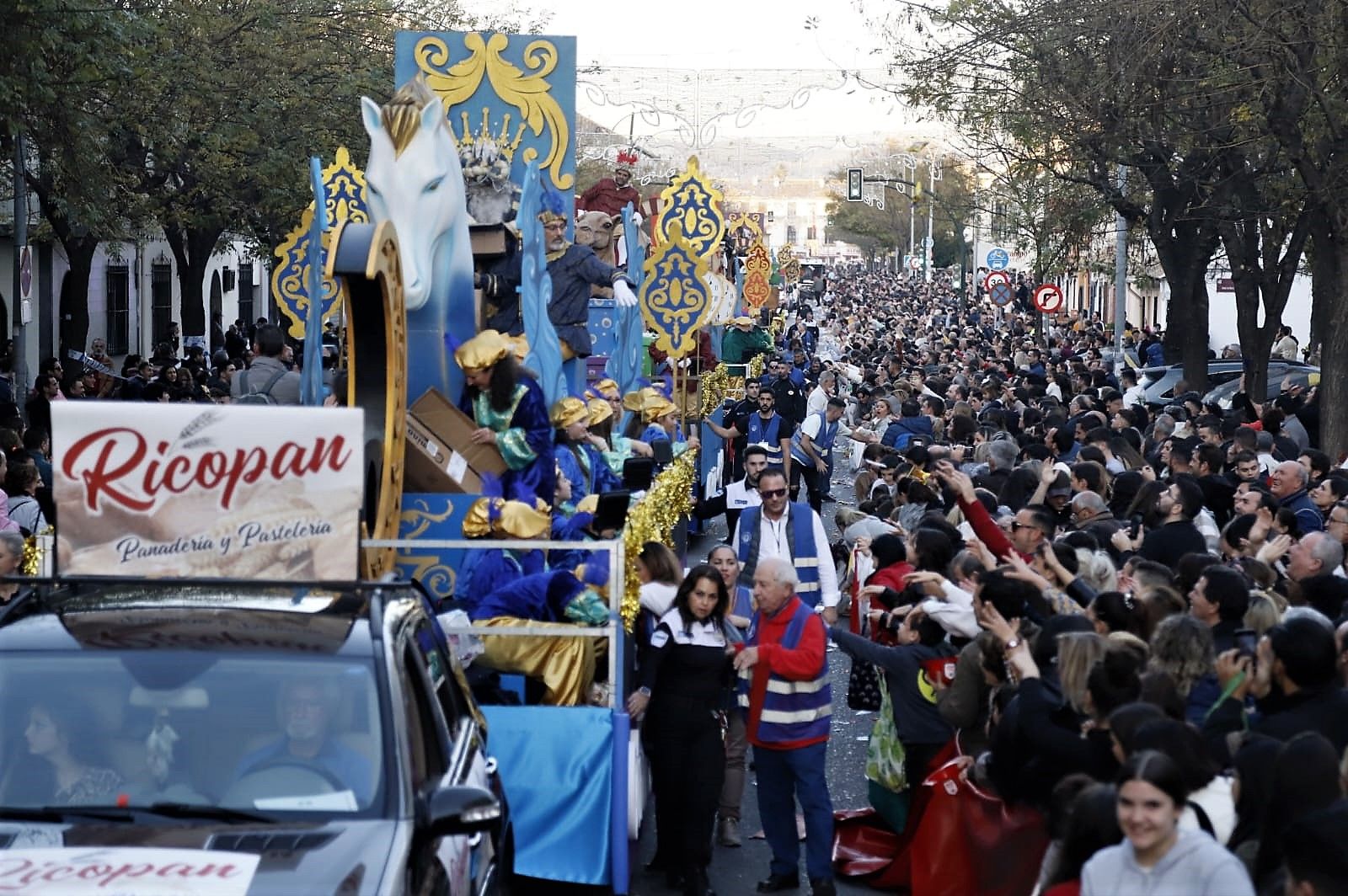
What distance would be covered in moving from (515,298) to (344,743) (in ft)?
28.6

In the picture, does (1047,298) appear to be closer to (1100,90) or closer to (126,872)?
(1100,90)

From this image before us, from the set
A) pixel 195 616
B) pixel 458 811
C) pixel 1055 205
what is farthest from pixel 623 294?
pixel 1055 205

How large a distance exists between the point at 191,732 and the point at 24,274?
55.7ft

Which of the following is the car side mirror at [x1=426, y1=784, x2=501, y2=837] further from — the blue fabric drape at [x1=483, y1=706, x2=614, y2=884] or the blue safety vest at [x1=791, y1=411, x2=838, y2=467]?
the blue safety vest at [x1=791, y1=411, x2=838, y2=467]

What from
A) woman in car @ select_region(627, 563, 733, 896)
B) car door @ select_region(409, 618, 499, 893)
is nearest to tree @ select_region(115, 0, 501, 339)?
woman in car @ select_region(627, 563, 733, 896)

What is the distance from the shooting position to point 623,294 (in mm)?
16578

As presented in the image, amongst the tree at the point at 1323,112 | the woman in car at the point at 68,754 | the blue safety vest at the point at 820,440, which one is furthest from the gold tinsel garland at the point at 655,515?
the tree at the point at 1323,112

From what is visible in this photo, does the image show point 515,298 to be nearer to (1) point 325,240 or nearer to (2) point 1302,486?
(1) point 325,240

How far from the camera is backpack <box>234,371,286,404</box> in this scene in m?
11.7

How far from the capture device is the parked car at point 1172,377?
1213 inches

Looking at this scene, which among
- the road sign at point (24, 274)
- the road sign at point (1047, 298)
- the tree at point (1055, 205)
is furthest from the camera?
the road sign at point (1047, 298)

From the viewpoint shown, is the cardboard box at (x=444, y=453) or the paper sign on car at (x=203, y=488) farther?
the cardboard box at (x=444, y=453)

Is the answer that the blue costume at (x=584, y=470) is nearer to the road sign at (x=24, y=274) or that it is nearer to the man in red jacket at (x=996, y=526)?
the man in red jacket at (x=996, y=526)

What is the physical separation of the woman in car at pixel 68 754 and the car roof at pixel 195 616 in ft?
0.70
